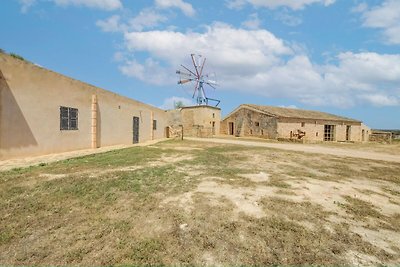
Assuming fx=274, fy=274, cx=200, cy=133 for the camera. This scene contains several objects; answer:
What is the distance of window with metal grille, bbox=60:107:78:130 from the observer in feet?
46.7

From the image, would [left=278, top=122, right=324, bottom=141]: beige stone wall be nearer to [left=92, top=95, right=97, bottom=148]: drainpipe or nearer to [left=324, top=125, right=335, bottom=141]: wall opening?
[left=324, top=125, right=335, bottom=141]: wall opening

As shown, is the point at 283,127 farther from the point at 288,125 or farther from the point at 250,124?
the point at 250,124

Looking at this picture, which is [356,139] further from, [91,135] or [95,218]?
[95,218]

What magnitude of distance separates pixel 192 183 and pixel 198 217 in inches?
105

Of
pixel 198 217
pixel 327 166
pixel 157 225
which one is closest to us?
pixel 157 225

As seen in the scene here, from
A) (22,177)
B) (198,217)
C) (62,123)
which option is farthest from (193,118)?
(198,217)

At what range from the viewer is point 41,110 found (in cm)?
1279

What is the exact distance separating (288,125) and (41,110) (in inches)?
1130

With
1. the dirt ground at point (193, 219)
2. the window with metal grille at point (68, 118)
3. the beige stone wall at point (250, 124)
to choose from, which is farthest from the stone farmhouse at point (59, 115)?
the beige stone wall at point (250, 124)

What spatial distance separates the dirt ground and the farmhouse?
2552 cm

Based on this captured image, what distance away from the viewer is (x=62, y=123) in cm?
1423

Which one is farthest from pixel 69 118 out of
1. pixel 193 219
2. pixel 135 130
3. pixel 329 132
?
pixel 329 132

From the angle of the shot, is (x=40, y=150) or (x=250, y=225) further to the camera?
(x=40, y=150)

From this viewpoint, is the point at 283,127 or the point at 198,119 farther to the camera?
the point at 198,119
